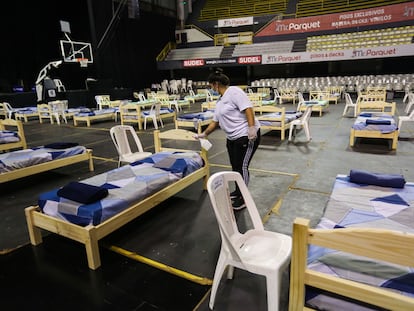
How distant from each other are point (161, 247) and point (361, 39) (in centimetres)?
1478

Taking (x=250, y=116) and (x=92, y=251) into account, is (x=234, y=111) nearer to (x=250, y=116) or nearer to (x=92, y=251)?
(x=250, y=116)

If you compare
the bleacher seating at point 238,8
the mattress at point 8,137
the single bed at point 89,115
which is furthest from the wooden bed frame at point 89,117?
the bleacher seating at point 238,8

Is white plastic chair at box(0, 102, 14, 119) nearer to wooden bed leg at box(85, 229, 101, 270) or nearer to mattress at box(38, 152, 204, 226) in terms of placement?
mattress at box(38, 152, 204, 226)

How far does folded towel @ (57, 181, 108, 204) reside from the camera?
225cm

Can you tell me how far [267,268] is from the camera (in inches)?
58.1

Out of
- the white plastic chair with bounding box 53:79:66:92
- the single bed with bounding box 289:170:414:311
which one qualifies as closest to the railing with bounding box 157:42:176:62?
the white plastic chair with bounding box 53:79:66:92

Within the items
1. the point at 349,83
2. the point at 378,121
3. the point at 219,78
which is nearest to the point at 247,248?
the point at 219,78

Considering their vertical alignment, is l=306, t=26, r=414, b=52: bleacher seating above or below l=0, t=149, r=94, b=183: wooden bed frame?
above

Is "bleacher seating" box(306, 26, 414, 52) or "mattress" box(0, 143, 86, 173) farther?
"bleacher seating" box(306, 26, 414, 52)

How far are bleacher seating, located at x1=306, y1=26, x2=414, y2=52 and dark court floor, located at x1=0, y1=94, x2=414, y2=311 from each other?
1050cm

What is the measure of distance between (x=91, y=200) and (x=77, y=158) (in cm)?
227

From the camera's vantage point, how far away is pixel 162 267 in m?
2.10

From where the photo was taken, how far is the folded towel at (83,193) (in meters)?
2.25

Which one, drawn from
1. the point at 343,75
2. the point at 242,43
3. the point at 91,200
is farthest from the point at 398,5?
the point at 91,200
